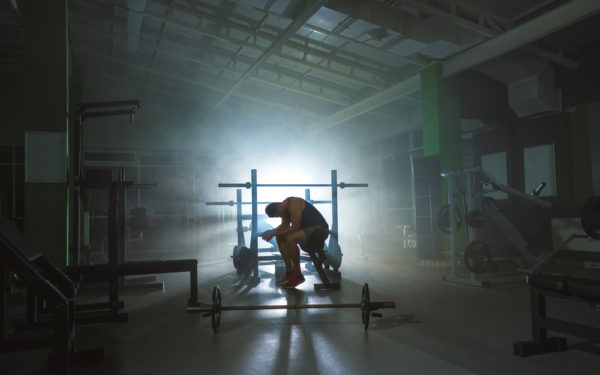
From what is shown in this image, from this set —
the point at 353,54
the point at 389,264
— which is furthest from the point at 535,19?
the point at 389,264

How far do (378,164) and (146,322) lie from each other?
9.67m

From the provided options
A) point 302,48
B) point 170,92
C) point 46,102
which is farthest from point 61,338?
point 170,92

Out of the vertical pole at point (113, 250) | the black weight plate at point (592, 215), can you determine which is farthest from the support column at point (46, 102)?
the black weight plate at point (592, 215)

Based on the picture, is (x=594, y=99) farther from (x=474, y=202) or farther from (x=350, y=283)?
(x=350, y=283)

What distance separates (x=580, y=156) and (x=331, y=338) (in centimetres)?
673

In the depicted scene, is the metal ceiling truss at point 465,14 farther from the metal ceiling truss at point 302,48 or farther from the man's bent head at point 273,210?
the man's bent head at point 273,210

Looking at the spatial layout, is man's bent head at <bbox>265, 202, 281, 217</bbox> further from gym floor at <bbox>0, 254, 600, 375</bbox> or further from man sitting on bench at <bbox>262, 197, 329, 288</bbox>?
gym floor at <bbox>0, 254, 600, 375</bbox>

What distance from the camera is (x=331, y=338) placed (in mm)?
2693

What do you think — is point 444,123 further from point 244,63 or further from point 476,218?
point 244,63

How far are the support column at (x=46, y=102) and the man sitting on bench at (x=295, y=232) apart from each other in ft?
7.37

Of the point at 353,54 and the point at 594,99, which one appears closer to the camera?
the point at 594,99

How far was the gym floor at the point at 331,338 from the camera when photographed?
2188 millimetres

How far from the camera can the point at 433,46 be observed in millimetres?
6414

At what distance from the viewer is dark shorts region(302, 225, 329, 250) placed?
4414 millimetres
